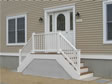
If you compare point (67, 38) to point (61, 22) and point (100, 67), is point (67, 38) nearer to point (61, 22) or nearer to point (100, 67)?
point (61, 22)

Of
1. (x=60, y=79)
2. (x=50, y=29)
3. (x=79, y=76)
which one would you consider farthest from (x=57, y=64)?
(x=50, y=29)

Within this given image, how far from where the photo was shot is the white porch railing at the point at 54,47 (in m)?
7.88

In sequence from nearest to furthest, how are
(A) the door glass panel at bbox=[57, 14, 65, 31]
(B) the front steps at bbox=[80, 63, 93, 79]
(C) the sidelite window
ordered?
(B) the front steps at bbox=[80, 63, 93, 79] → (C) the sidelite window → (A) the door glass panel at bbox=[57, 14, 65, 31]

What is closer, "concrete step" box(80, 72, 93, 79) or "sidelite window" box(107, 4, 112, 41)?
"concrete step" box(80, 72, 93, 79)

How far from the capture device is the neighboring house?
8039 millimetres

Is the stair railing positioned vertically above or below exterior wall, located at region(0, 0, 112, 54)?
below

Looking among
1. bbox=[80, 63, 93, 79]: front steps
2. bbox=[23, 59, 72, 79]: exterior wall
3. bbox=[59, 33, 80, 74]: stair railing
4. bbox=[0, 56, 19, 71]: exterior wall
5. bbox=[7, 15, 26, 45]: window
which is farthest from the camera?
bbox=[0, 56, 19, 71]: exterior wall

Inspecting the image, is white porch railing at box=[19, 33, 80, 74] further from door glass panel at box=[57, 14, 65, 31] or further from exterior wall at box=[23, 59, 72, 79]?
door glass panel at box=[57, 14, 65, 31]

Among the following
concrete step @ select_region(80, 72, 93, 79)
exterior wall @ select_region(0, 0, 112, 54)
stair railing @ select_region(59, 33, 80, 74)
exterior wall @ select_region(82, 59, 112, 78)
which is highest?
exterior wall @ select_region(0, 0, 112, 54)

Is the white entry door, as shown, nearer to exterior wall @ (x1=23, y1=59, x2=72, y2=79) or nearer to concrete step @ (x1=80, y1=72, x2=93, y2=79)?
Answer: exterior wall @ (x1=23, y1=59, x2=72, y2=79)

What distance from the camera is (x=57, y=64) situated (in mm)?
8336

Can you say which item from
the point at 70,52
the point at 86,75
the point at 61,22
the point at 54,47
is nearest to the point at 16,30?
the point at 61,22

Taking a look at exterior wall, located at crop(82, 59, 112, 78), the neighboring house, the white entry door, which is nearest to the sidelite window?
the neighboring house

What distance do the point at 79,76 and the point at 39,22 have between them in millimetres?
4568
